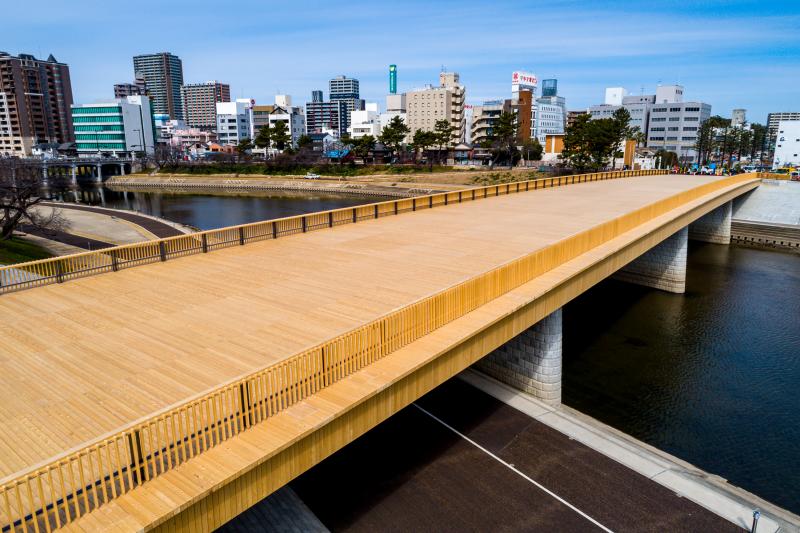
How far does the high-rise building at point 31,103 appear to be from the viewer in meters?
166

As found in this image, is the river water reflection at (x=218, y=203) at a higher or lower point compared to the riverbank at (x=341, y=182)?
lower

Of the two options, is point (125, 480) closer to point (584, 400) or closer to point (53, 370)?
point (53, 370)

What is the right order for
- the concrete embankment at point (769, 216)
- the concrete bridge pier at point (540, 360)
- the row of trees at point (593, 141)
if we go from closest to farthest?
the concrete bridge pier at point (540, 360), the concrete embankment at point (769, 216), the row of trees at point (593, 141)

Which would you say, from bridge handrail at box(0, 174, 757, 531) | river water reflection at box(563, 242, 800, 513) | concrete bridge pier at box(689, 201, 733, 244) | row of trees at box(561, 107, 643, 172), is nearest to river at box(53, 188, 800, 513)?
river water reflection at box(563, 242, 800, 513)

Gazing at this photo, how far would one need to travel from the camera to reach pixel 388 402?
1049 centimetres

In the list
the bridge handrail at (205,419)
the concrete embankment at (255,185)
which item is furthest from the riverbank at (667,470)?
the concrete embankment at (255,185)

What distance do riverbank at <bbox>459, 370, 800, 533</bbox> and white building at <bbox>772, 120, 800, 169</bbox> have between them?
13916cm

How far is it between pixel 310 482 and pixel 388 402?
493cm

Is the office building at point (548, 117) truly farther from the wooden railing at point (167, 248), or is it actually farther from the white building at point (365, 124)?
the wooden railing at point (167, 248)

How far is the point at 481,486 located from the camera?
13.6 metres

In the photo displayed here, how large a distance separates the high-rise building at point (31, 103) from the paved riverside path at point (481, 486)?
190 m

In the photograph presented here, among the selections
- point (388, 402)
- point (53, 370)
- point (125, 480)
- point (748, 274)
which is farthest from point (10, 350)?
point (748, 274)

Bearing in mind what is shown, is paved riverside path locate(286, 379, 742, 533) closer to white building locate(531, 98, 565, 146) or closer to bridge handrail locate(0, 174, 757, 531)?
bridge handrail locate(0, 174, 757, 531)

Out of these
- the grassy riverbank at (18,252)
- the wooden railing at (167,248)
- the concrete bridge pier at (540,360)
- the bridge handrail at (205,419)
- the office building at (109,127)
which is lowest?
the concrete bridge pier at (540,360)
